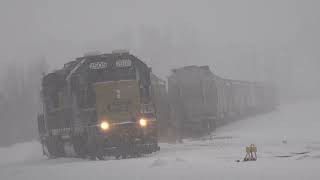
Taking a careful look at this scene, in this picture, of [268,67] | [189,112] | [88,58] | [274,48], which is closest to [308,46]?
[274,48]

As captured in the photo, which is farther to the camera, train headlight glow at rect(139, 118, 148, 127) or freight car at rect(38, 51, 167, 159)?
train headlight glow at rect(139, 118, 148, 127)

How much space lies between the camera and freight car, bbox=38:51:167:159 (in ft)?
83.8

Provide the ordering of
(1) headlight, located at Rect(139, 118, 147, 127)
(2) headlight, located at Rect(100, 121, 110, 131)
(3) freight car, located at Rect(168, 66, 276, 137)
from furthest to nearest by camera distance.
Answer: (3) freight car, located at Rect(168, 66, 276, 137) → (1) headlight, located at Rect(139, 118, 147, 127) → (2) headlight, located at Rect(100, 121, 110, 131)

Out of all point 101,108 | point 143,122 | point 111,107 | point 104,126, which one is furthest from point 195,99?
point 104,126

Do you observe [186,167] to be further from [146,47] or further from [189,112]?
[146,47]

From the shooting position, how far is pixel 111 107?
26.0m

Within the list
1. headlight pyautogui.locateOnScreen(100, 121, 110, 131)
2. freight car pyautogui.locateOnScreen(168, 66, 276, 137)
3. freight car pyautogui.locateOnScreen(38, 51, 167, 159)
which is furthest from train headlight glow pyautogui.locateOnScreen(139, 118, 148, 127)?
freight car pyautogui.locateOnScreen(168, 66, 276, 137)

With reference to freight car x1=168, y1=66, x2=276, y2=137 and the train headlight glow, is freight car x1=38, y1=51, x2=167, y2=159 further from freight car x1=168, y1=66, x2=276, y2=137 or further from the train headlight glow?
freight car x1=168, y1=66, x2=276, y2=137

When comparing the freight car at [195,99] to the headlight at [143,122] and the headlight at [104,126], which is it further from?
the headlight at [104,126]

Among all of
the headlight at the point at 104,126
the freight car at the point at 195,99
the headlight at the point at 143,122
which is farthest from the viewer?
the freight car at the point at 195,99

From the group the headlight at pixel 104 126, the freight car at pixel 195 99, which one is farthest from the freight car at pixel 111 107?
the freight car at pixel 195 99

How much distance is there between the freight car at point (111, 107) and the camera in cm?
2553

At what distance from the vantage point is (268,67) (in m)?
144

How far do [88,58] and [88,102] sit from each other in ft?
6.42
